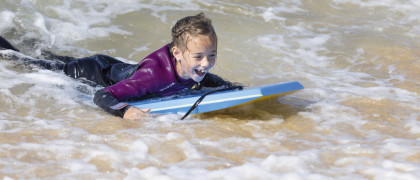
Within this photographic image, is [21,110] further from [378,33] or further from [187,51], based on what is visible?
[378,33]

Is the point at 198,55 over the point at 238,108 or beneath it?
over

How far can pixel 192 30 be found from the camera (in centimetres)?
348

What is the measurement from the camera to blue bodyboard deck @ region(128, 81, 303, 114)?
3.43 meters

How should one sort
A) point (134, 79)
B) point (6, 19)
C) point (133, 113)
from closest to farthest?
point (133, 113), point (134, 79), point (6, 19)

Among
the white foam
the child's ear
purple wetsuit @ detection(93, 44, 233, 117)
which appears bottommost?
the white foam

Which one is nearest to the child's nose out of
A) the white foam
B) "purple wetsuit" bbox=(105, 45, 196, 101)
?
"purple wetsuit" bbox=(105, 45, 196, 101)

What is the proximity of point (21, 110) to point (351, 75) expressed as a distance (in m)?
3.08

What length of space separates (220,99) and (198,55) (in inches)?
13.7

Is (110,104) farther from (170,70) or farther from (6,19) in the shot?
(6,19)

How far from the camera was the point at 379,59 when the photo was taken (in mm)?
5309

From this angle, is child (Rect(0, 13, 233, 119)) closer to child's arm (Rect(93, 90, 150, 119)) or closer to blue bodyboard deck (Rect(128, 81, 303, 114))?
child's arm (Rect(93, 90, 150, 119))

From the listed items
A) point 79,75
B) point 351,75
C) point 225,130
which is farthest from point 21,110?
point 351,75

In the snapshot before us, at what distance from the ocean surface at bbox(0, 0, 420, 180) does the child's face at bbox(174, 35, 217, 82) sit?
1.13ft

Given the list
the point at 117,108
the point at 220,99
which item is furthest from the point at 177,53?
the point at 117,108
